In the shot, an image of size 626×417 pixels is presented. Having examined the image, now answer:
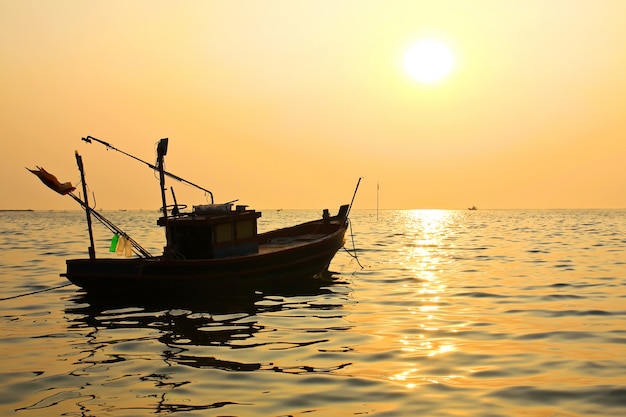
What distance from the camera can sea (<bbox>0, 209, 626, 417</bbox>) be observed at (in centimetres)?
1028

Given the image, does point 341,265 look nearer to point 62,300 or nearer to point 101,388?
point 62,300

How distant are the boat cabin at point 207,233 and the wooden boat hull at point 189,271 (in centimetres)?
66

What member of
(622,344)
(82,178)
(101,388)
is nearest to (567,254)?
(622,344)

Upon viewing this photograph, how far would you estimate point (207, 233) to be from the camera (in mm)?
22969

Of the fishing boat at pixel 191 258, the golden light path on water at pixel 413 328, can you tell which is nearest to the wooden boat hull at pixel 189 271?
the fishing boat at pixel 191 258

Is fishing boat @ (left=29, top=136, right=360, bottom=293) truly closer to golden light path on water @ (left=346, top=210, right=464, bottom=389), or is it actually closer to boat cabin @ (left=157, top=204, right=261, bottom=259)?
boat cabin @ (left=157, top=204, right=261, bottom=259)

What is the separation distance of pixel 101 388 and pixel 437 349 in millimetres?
6906

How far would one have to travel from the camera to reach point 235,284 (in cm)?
2327

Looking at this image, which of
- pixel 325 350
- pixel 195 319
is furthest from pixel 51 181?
pixel 325 350

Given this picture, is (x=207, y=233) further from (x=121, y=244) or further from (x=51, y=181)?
(x=51, y=181)

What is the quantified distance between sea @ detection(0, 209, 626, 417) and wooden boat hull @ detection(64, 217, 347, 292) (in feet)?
1.68

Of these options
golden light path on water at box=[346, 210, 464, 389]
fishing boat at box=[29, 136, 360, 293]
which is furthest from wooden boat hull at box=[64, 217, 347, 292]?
golden light path on water at box=[346, 210, 464, 389]

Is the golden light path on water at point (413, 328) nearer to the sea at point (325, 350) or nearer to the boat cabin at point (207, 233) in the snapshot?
the sea at point (325, 350)

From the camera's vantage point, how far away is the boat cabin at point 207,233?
904 inches
